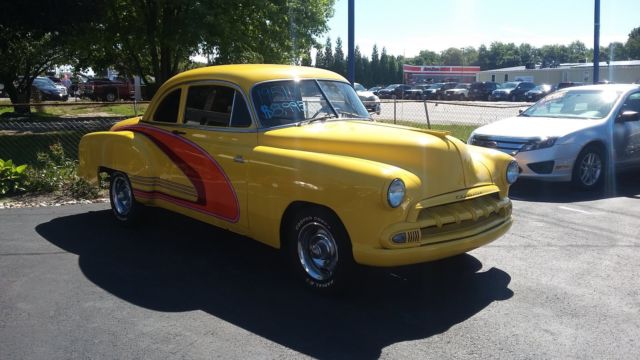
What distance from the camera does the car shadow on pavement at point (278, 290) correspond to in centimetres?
404

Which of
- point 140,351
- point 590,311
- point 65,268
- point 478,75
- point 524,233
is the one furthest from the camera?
point 478,75

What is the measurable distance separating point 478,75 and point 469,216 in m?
85.6

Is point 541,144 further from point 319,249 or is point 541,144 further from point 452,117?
point 452,117

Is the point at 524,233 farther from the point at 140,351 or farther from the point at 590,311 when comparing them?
the point at 140,351

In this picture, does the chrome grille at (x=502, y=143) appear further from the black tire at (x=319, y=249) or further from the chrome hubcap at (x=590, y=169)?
the black tire at (x=319, y=249)

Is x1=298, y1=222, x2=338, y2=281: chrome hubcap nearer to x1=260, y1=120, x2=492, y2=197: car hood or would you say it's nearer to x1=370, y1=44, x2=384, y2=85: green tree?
x1=260, y1=120, x2=492, y2=197: car hood

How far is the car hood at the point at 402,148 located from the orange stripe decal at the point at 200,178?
0.63 metres

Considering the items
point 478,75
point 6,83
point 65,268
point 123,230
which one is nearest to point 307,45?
point 6,83

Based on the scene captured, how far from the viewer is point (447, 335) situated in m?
3.98

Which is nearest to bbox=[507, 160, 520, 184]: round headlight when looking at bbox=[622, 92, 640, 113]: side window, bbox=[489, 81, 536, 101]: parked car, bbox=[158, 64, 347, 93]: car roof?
bbox=[158, 64, 347, 93]: car roof

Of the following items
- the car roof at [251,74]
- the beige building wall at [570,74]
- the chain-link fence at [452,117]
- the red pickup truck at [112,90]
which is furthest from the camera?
the beige building wall at [570,74]

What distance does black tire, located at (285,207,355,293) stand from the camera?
4434 mm

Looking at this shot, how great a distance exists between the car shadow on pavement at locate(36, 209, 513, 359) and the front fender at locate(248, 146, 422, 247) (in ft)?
1.83

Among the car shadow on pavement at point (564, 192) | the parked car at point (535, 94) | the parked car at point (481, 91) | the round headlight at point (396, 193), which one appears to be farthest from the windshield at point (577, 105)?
the parked car at point (481, 91)
